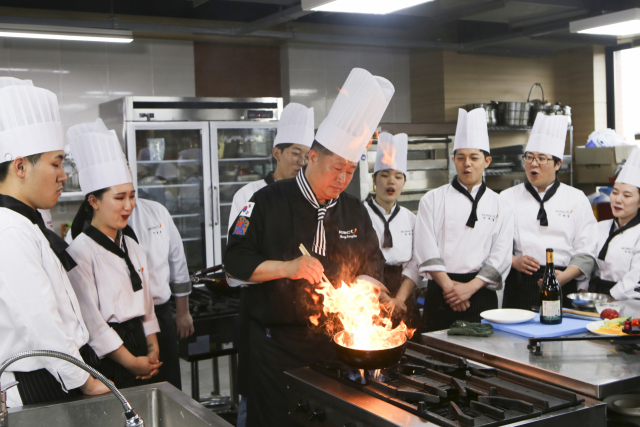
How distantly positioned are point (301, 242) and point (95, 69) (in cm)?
405

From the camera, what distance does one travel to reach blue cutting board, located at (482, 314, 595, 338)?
7.15 ft

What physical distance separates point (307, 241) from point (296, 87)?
435 centimetres

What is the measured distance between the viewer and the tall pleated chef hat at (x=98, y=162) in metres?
2.43

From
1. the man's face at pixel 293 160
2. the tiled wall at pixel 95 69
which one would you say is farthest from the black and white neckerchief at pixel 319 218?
the tiled wall at pixel 95 69

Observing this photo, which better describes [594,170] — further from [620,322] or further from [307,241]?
[307,241]

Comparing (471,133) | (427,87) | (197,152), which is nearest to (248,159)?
(197,152)

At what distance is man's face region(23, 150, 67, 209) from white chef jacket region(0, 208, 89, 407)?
0.32 ft

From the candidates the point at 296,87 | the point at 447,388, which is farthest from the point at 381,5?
the point at 296,87

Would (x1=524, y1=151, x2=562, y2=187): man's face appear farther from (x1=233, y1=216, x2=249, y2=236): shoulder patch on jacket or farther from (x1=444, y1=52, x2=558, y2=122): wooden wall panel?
(x1=444, y1=52, x2=558, y2=122): wooden wall panel

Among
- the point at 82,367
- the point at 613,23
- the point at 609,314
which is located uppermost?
the point at 613,23

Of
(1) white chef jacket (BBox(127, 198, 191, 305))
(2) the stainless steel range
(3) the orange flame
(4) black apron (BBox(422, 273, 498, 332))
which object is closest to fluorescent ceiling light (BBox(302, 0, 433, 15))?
(1) white chef jacket (BBox(127, 198, 191, 305))

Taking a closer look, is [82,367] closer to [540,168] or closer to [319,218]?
[319,218]

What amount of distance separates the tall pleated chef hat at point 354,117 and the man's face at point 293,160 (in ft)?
3.26

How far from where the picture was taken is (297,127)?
3.35 meters
